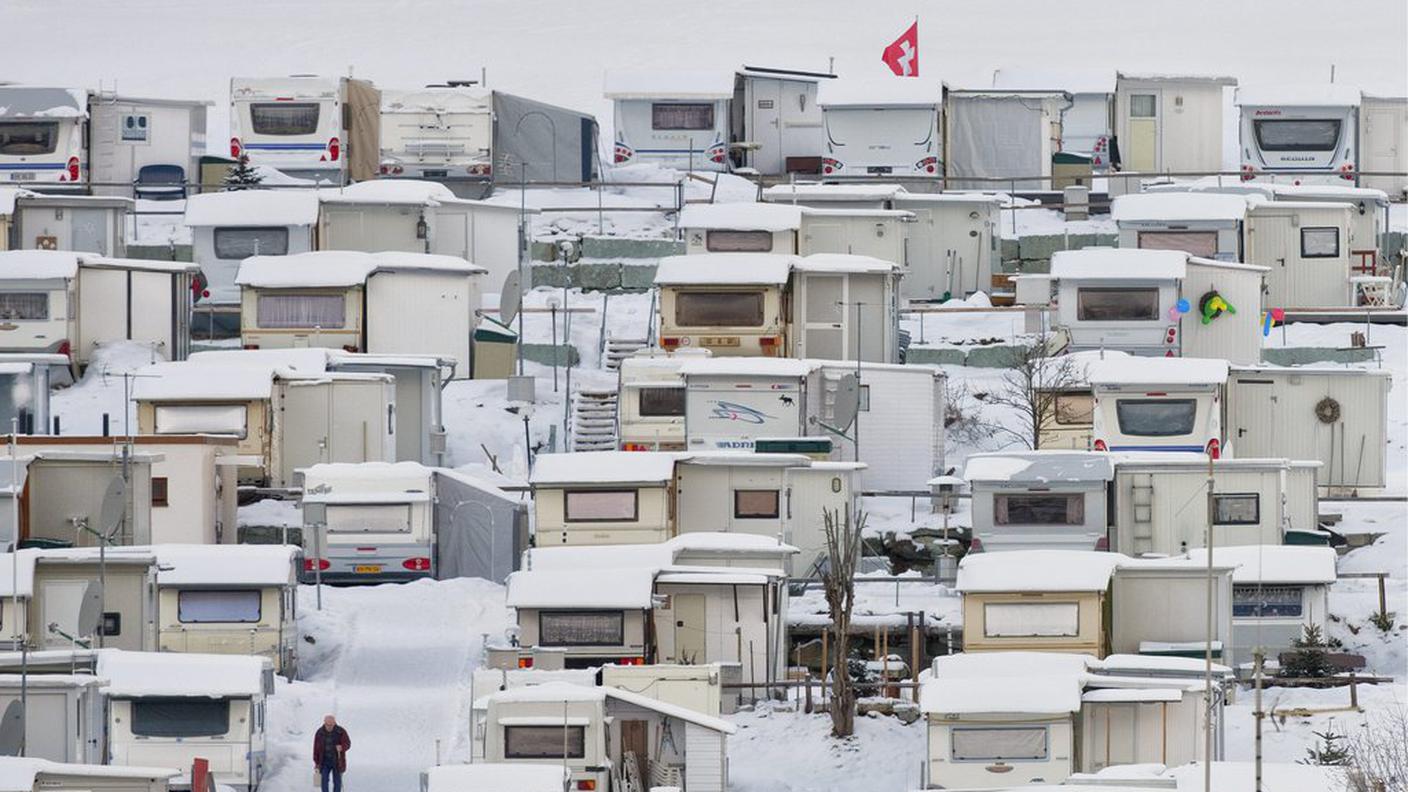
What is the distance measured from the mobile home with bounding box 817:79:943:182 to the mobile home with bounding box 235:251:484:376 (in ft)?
38.0

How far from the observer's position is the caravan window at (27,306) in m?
56.9

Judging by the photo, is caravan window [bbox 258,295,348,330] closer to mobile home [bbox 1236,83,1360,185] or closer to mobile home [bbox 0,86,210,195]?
mobile home [bbox 0,86,210,195]

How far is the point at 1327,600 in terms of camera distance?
151 ft

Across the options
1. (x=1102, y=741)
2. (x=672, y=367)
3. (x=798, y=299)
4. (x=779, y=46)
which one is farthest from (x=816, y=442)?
(x=779, y=46)

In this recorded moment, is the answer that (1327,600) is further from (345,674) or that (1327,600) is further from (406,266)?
(406,266)

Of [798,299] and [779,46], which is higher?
[779,46]

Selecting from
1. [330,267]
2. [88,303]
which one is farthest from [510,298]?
[88,303]

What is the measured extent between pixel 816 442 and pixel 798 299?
309 inches

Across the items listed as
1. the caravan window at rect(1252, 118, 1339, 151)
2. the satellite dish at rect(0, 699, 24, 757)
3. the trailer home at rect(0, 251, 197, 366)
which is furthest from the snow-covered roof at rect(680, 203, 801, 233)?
the satellite dish at rect(0, 699, 24, 757)

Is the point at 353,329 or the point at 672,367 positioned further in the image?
the point at 353,329

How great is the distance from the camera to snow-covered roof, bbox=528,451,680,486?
159 ft

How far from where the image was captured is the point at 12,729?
38.5 m

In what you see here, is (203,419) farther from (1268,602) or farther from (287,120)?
(287,120)

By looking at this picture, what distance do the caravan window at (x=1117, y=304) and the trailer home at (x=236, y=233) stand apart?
44.1 feet
